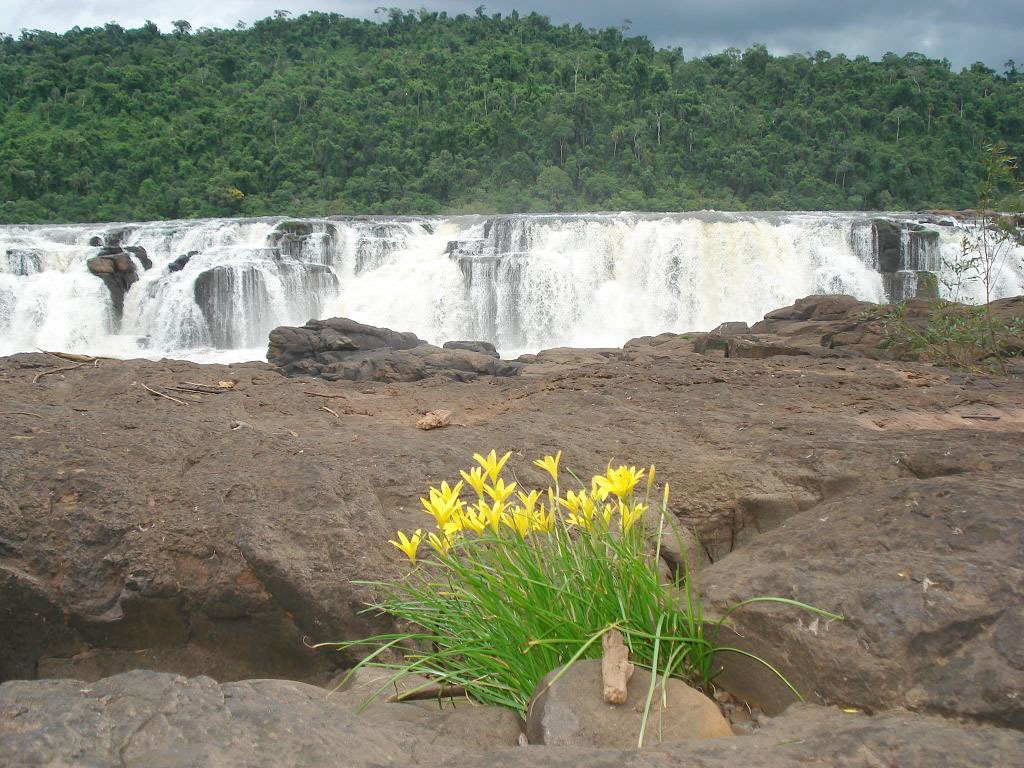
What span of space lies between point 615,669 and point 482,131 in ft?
151

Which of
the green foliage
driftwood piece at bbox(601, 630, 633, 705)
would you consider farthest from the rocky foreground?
the green foliage

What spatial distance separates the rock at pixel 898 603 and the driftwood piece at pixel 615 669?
32 cm

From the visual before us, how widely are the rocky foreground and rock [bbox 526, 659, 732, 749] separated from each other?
150 mm

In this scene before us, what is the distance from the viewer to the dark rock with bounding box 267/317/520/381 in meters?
12.2

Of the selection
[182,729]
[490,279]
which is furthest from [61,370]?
[490,279]

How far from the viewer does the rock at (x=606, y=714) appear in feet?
6.04

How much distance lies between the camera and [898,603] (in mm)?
1910

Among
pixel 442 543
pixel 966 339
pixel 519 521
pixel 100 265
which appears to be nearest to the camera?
pixel 519 521

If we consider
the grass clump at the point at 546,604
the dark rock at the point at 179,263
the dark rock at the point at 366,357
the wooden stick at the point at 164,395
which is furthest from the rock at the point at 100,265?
the grass clump at the point at 546,604

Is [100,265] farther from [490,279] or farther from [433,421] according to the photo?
[433,421]

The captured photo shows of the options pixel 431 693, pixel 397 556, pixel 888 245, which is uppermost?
pixel 888 245

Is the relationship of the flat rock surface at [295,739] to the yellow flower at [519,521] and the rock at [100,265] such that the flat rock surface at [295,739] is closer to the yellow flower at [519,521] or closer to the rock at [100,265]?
the yellow flower at [519,521]

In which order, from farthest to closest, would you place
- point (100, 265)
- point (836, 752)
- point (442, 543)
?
point (100, 265) < point (442, 543) < point (836, 752)

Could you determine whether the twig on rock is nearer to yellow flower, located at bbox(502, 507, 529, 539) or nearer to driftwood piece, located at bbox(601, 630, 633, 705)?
yellow flower, located at bbox(502, 507, 529, 539)
